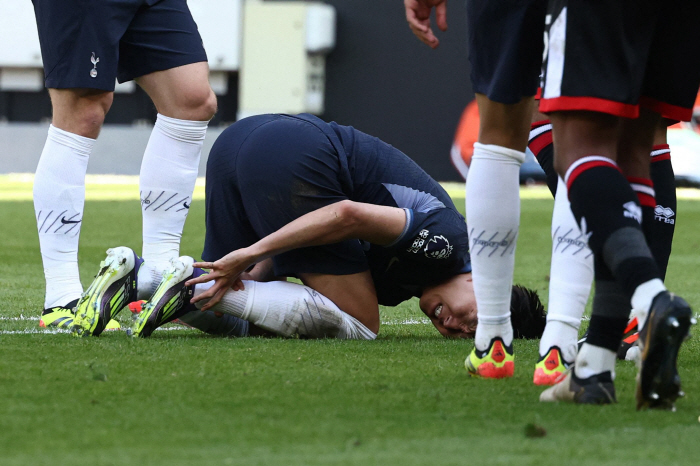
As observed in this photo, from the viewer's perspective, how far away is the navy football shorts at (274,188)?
10.4 feet

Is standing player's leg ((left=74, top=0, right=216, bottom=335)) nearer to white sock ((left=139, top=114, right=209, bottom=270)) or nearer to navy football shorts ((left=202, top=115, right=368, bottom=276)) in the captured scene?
white sock ((left=139, top=114, right=209, bottom=270))

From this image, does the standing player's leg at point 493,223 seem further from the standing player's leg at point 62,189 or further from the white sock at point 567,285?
the standing player's leg at point 62,189

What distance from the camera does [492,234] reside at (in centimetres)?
240

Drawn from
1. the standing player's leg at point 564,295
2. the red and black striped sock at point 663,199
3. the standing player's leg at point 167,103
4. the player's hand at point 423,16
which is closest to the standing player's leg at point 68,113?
the standing player's leg at point 167,103

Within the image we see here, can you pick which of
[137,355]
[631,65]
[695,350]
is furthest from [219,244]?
[631,65]

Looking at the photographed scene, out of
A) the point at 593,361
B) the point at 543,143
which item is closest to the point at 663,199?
the point at 543,143

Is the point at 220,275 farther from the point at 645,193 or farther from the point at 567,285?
the point at 645,193

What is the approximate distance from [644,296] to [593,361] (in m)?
0.26

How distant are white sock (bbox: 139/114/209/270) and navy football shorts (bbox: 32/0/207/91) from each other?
20cm

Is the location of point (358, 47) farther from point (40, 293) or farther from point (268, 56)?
point (40, 293)

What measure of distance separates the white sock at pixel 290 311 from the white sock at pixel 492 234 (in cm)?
83

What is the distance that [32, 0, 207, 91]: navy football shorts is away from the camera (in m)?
3.21

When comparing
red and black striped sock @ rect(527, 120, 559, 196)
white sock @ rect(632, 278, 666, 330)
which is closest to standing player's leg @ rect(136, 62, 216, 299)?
red and black striped sock @ rect(527, 120, 559, 196)

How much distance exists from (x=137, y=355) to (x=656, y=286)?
1346 millimetres
